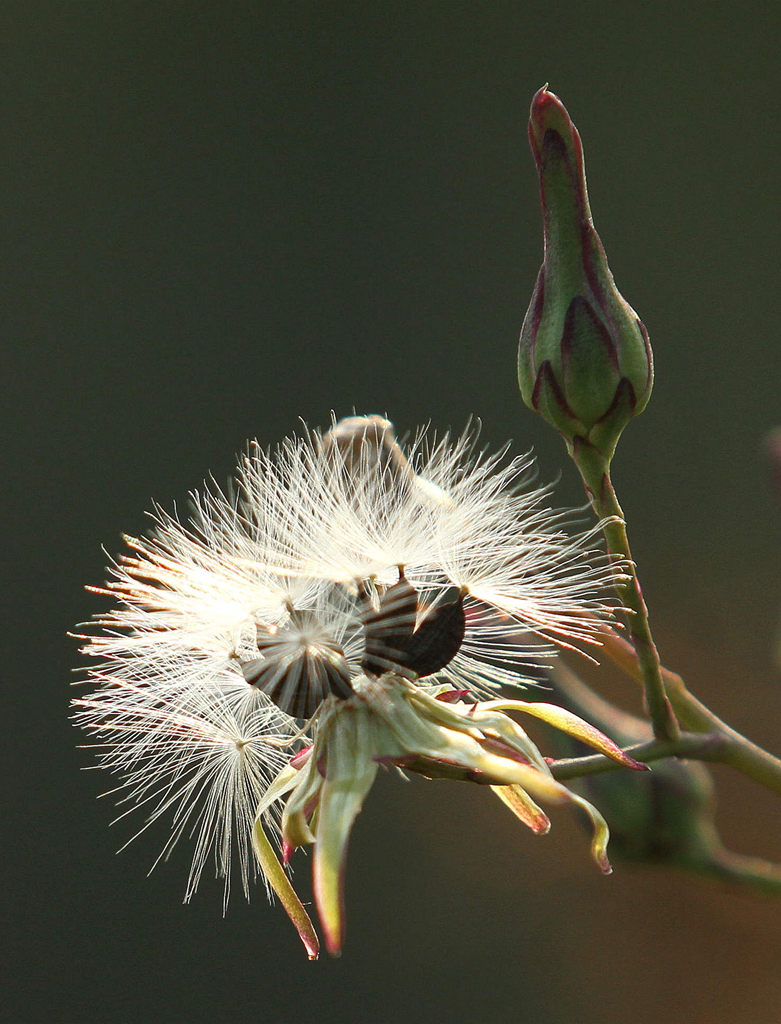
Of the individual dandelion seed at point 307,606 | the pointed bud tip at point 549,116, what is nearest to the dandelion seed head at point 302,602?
the individual dandelion seed at point 307,606

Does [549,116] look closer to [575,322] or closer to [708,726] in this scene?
[575,322]

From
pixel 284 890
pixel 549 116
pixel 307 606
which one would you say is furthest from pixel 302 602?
pixel 549 116

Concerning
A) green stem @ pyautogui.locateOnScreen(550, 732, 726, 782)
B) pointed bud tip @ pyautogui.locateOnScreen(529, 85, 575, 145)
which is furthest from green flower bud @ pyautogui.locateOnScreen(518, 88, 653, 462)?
green stem @ pyautogui.locateOnScreen(550, 732, 726, 782)

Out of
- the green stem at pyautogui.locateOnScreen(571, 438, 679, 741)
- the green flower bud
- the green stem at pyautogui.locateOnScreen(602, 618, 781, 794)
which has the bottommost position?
the green stem at pyautogui.locateOnScreen(602, 618, 781, 794)

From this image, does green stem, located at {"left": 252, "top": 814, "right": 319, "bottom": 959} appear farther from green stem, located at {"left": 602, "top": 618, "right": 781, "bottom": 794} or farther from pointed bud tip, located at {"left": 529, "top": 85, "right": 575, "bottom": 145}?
pointed bud tip, located at {"left": 529, "top": 85, "right": 575, "bottom": 145}

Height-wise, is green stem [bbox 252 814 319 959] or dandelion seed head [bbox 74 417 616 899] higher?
dandelion seed head [bbox 74 417 616 899]
